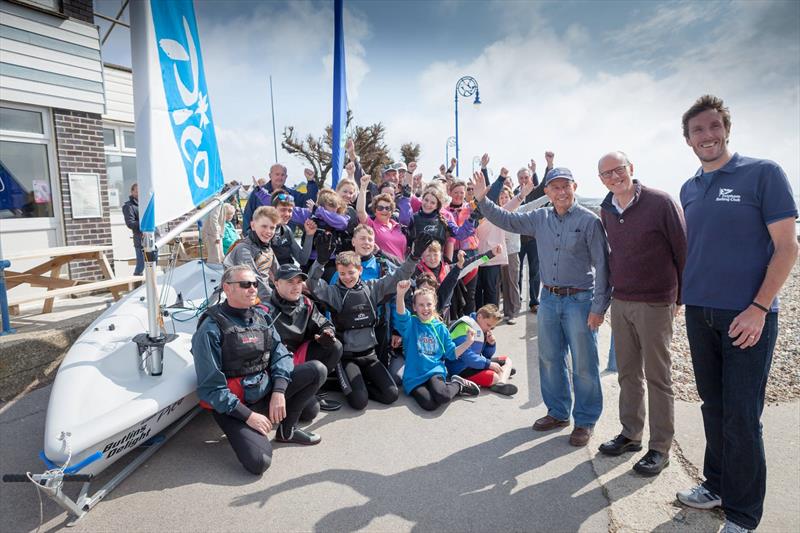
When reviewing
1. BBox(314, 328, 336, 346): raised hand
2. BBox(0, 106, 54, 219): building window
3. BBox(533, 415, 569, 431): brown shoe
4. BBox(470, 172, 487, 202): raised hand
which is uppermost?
BBox(0, 106, 54, 219): building window

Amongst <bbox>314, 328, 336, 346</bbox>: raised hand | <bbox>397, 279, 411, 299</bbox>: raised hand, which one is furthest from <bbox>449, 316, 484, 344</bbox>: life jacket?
<bbox>314, 328, 336, 346</bbox>: raised hand

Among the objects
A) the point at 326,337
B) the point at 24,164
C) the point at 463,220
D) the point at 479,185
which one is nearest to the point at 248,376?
the point at 326,337

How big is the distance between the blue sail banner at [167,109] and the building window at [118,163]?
6.96m

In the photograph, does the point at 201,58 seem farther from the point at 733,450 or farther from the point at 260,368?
the point at 733,450

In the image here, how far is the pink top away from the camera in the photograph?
17.8 ft

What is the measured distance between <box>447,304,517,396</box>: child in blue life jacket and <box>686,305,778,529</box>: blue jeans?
6.84 feet

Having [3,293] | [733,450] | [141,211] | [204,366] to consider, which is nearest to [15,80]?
[3,293]

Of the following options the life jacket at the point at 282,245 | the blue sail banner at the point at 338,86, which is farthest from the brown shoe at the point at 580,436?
the blue sail banner at the point at 338,86

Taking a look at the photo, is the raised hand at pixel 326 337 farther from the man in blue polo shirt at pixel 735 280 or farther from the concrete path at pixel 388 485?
the man in blue polo shirt at pixel 735 280

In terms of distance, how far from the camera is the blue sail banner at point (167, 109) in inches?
115

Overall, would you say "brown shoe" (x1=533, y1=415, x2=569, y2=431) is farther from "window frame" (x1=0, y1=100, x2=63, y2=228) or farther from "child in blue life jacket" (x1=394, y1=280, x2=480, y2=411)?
"window frame" (x1=0, y1=100, x2=63, y2=228)

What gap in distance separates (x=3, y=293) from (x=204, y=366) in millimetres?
3308

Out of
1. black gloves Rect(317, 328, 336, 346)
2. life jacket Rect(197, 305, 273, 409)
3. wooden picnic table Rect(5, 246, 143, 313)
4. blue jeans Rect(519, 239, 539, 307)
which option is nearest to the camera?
life jacket Rect(197, 305, 273, 409)

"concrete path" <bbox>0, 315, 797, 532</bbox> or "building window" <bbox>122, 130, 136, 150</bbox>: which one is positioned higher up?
"building window" <bbox>122, 130, 136, 150</bbox>
